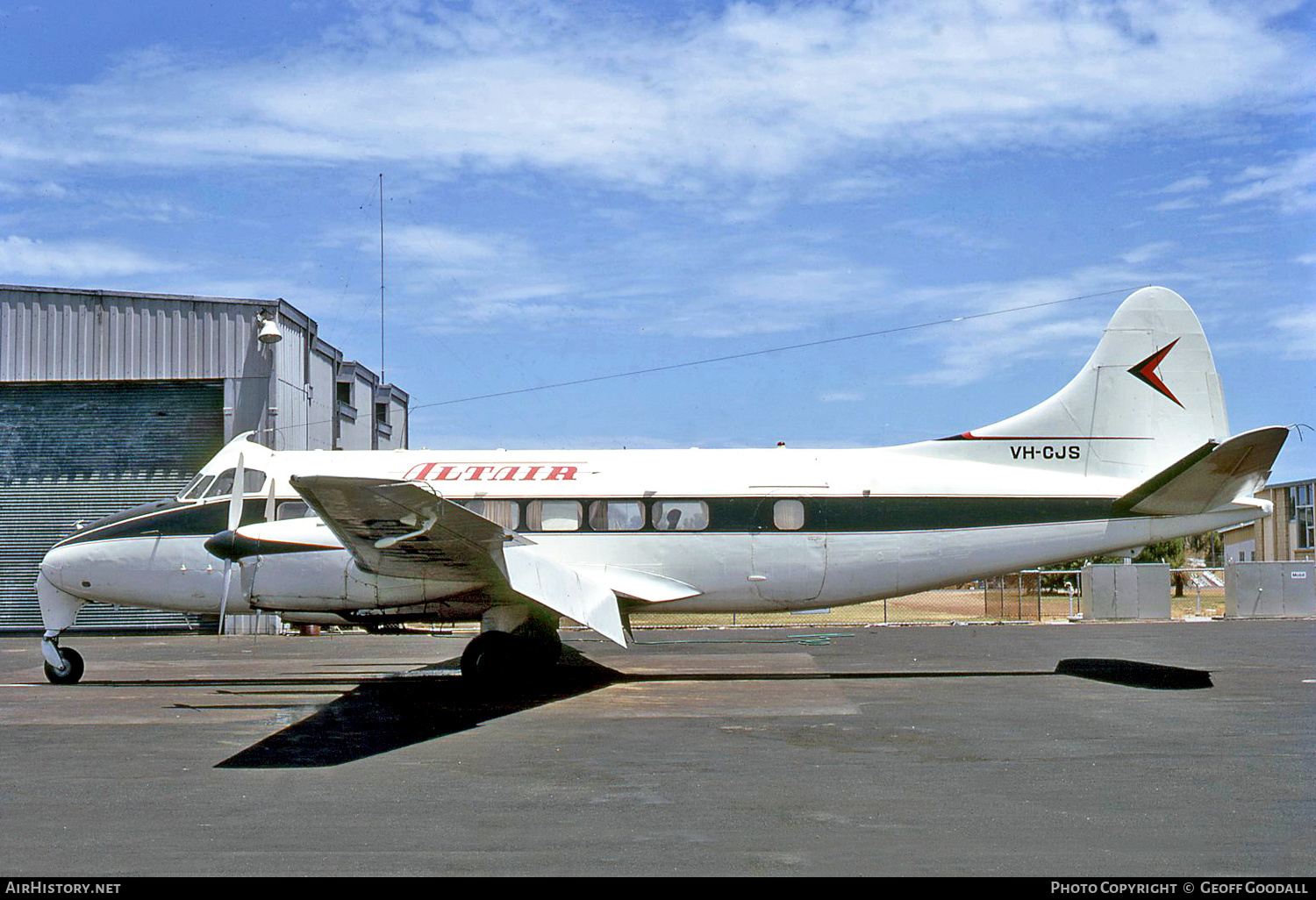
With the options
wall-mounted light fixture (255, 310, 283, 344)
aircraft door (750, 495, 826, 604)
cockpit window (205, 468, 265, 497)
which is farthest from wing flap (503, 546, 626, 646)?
wall-mounted light fixture (255, 310, 283, 344)

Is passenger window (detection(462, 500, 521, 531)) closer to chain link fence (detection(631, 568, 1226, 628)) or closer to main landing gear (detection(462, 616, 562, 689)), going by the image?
main landing gear (detection(462, 616, 562, 689))

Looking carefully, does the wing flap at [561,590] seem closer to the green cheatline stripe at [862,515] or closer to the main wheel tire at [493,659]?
the main wheel tire at [493,659]

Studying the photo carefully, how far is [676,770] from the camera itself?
30.8 ft

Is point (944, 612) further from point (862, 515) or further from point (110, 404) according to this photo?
point (110, 404)

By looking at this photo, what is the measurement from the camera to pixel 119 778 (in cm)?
916

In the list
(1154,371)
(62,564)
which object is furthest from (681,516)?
(62,564)

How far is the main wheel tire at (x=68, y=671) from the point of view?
1597cm

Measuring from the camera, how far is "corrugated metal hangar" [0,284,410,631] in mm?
26844

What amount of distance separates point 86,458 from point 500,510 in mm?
16024

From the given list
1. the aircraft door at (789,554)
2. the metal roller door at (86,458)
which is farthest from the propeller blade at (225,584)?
the metal roller door at (86,458)

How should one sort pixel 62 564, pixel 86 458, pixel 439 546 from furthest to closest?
pixel 86 458, pixel 62 564, pixel 439 546

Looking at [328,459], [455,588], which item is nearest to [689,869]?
[455,588]

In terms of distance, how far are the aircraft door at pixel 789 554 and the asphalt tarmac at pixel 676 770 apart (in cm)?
Result: 131
